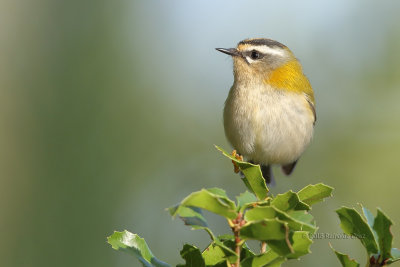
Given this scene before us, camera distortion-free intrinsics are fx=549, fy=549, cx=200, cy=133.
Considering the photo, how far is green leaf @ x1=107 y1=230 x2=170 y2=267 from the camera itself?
1.41 metres

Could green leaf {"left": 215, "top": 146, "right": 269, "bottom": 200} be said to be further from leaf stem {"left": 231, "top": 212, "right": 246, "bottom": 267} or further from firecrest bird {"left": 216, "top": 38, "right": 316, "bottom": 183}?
firecrest bird {"left": 216, "top": 38, "right": 316, "bottom": 183}

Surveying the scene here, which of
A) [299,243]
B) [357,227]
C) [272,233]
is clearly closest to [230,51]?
[357,227]

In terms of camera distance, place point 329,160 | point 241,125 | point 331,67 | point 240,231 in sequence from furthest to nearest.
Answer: point 331,67
point 329,160
point 241,125
point 240,231

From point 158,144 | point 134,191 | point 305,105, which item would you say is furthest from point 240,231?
point 158,144

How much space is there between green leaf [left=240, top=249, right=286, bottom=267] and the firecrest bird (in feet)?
9.02

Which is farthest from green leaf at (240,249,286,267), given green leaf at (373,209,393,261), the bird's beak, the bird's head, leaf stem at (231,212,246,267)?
the bird's beak

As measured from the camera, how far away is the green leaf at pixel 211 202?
3.68 ft

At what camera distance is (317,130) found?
746 centimetres

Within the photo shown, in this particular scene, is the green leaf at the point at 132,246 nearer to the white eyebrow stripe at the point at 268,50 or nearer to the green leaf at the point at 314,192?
the green leaf at the point at 314,192

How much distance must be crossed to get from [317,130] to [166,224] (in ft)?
7.86

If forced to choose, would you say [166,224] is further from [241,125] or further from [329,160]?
[241,125]

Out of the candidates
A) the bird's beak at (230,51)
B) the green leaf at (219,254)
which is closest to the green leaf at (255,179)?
the green leaf at (219,254)

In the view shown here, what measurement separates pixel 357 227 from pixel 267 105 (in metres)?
2.69

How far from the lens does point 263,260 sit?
1.32 m
